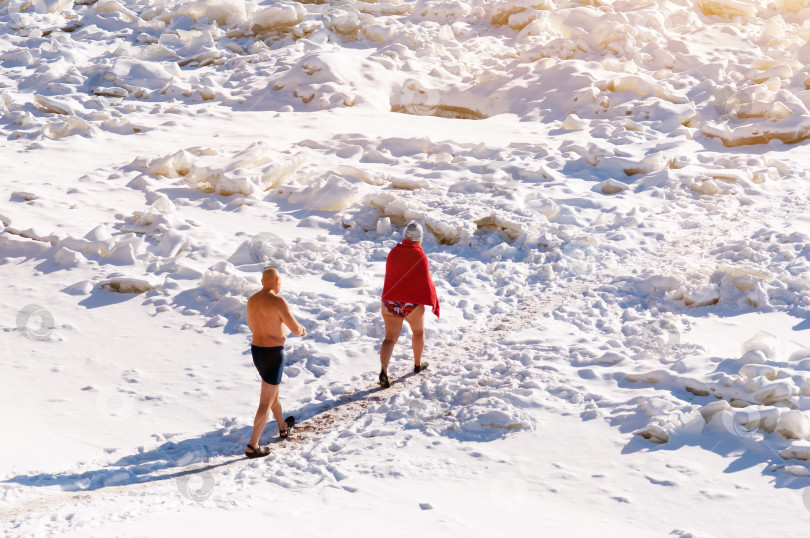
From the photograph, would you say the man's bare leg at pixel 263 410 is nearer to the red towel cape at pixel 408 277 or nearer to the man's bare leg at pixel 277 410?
the man's bare leg at pixel 277 410

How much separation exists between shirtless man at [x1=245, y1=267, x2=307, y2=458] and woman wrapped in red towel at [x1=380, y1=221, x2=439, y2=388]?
1277mm

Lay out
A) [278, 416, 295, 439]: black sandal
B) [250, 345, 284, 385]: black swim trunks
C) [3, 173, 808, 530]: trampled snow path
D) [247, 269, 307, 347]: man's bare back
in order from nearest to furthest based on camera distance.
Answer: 1. [3, 173, 808, 530]: trampled snow path
2. [247, 269, 307, 347]: man's bare back
3. [250, 345, 284, 385]: black swim trunks
4. [278, 416, 295, 439]: black sandal

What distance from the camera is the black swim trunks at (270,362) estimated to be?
224 inches

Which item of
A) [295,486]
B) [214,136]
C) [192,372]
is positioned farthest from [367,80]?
[295,486]

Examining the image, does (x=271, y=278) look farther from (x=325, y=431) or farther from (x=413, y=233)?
(x=413, y=233)

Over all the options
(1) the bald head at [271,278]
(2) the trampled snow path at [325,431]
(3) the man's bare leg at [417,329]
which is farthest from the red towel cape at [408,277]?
(1) the bald head at [271,278]

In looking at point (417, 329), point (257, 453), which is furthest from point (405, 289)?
point (257, 453)

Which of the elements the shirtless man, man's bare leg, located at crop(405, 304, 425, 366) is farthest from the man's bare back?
man's bare leg, located at crop(405, 304, 425, 366)

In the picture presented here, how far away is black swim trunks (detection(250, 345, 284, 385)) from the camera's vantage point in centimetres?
568

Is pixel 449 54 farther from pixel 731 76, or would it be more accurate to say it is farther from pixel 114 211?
pixel 114 211

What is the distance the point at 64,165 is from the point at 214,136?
2516 mm

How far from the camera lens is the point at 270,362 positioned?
5.69 metres

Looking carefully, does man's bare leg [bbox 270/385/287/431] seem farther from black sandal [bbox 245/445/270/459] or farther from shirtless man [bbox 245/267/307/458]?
black sandal [bbox 245/445/270/459]

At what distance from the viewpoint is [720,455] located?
539cm
